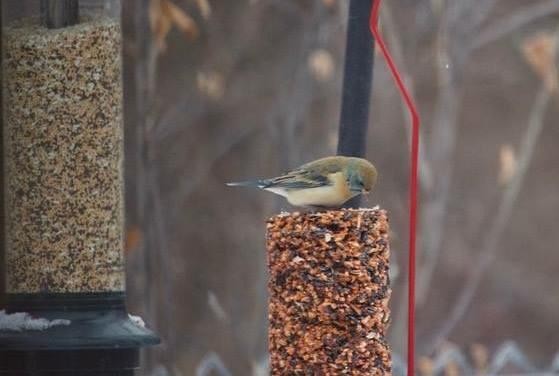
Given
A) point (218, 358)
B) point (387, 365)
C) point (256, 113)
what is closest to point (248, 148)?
point (256, 113)

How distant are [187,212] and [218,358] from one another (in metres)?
0.55

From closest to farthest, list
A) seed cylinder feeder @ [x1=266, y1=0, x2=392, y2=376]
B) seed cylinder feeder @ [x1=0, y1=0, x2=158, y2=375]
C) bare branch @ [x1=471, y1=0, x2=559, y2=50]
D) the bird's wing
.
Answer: seed cylinder feeder @ [x1=266, y1=0, x2=392, y2=376]
the bird's wing
seed cylinder feeder @ [x1=0, y1=0, x2=158, y2=375]
bare branch @ [x1=471, y1=0, x2=559, y2=50]

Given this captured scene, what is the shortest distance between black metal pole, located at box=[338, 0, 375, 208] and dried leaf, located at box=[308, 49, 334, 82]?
88.8 inches

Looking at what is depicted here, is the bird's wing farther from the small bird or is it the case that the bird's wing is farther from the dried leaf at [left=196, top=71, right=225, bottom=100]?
the dried leaf at [left=196, top=71, right=225, bottom=100]

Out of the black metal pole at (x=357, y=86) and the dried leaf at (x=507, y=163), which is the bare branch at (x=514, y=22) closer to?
the dried leaf at (x=507, y=163)

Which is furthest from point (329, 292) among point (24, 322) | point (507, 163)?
point (507, 163)

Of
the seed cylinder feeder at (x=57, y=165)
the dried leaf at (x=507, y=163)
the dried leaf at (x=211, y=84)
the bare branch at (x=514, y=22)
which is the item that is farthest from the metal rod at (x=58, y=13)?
the dried leaf at (x=507, y=163)

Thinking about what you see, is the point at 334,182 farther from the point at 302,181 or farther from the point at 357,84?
the point at 357,84

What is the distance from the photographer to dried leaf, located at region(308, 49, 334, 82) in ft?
19.5

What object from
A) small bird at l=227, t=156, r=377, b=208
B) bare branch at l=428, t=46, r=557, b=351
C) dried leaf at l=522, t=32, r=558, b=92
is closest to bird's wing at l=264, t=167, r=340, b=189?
small bird at l=227, t=156, r=377, b=208

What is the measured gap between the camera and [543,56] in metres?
6.27

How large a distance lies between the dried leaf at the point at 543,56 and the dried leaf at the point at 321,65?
79 centimetres

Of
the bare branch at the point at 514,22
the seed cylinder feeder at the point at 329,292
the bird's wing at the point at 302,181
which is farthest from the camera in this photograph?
the bare branch at the point at 514,22

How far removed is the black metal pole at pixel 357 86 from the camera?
364 centimetres
